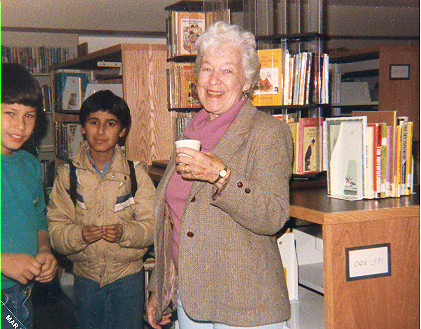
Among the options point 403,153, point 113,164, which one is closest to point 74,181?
point 113,164

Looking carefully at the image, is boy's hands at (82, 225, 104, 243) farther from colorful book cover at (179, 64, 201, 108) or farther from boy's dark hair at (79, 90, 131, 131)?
colorful book cover at (179, 64, 201, 108)

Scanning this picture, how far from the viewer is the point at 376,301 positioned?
4.68ft

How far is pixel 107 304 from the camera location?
71.8 inches

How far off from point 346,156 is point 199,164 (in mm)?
767

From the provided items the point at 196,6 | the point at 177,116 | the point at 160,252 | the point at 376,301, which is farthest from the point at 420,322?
the point at 196,6

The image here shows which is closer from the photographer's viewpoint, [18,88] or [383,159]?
[18,88]

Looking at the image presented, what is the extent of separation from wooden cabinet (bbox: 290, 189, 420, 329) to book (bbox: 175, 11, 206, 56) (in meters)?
1.59

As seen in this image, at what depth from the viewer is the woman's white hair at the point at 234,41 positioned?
4.36 ft

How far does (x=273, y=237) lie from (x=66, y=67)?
3.26m

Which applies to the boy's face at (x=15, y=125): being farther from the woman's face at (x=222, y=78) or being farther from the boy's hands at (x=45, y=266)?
the woman's face at (x=222, y=78)

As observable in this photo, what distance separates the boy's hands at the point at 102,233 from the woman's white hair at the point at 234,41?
2.50 ft

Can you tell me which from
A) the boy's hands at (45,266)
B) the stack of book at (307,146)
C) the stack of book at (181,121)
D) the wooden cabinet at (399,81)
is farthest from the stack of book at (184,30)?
the wooden cabinet at (399,81)

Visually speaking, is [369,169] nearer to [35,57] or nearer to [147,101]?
[147,101]

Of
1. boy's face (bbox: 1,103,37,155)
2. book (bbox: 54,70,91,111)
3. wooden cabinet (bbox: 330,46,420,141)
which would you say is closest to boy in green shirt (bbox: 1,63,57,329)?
boy's face (bbox: 1,103,37,155)
